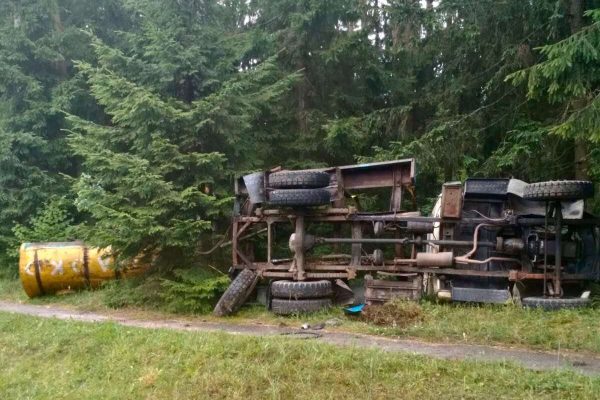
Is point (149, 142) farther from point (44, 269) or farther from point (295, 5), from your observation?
point (295, 5)

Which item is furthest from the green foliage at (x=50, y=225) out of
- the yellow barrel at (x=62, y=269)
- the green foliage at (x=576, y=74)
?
the green foliage at (x=576, y=74)

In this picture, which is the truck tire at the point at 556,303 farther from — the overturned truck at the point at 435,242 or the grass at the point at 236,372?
the grass at the point at 236,372

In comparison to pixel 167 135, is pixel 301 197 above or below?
below

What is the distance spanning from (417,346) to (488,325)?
1.06m

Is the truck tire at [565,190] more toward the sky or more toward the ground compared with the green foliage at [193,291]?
more toward the sky

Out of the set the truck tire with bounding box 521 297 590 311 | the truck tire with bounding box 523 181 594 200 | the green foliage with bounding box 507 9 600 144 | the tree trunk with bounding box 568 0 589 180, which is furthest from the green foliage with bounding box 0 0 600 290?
the truck tire with bounding box 521 297 590 311

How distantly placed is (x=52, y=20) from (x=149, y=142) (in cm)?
882

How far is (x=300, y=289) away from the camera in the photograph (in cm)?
782

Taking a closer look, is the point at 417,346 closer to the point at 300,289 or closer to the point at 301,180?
the point at 300,289

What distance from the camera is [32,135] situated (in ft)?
46.1

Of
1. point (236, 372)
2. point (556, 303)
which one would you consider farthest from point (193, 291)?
point (556, 303)

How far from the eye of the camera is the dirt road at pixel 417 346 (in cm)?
491

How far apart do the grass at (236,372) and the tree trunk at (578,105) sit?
5.78 meters

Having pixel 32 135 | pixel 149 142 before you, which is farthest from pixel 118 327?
pixel 32 135
